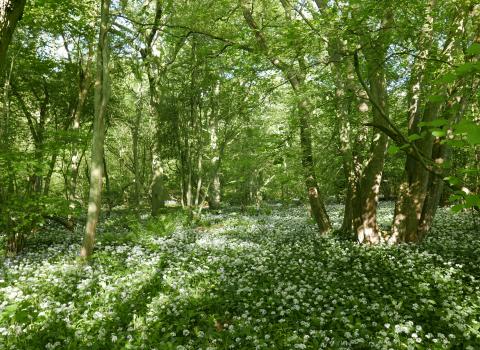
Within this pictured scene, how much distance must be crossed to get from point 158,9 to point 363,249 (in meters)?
15.4

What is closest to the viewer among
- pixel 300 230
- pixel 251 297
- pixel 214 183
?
pixel 251 297

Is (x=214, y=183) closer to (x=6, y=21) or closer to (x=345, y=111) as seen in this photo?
(x=345, y=111)

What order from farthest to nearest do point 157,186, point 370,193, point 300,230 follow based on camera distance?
point 157,186, point 300,230, point 370,193

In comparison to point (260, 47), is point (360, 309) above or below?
below

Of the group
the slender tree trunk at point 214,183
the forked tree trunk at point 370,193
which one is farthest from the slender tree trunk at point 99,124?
the slender tree trunk at point 214,183

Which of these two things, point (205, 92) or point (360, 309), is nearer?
point (360, 309)

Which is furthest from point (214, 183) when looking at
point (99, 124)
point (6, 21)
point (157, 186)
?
point (6, 21)

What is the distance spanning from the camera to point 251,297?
7.29 m

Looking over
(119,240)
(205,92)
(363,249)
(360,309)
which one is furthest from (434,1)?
(205,92)

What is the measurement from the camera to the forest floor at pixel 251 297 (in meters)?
5.56

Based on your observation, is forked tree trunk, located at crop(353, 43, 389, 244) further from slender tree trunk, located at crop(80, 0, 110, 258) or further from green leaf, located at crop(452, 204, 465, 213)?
green leaf, located at crop(452, 204, 465, 213)

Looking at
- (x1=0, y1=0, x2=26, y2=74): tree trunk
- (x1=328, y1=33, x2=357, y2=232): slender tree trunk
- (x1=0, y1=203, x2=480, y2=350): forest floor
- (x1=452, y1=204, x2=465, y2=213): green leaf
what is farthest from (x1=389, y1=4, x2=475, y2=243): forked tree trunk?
(x1=0, y1=0, x2=26, y2=74): tree trunk

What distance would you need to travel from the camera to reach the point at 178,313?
650 cm

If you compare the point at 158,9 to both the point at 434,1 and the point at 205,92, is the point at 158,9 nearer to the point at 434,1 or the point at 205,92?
the point at 205,92
